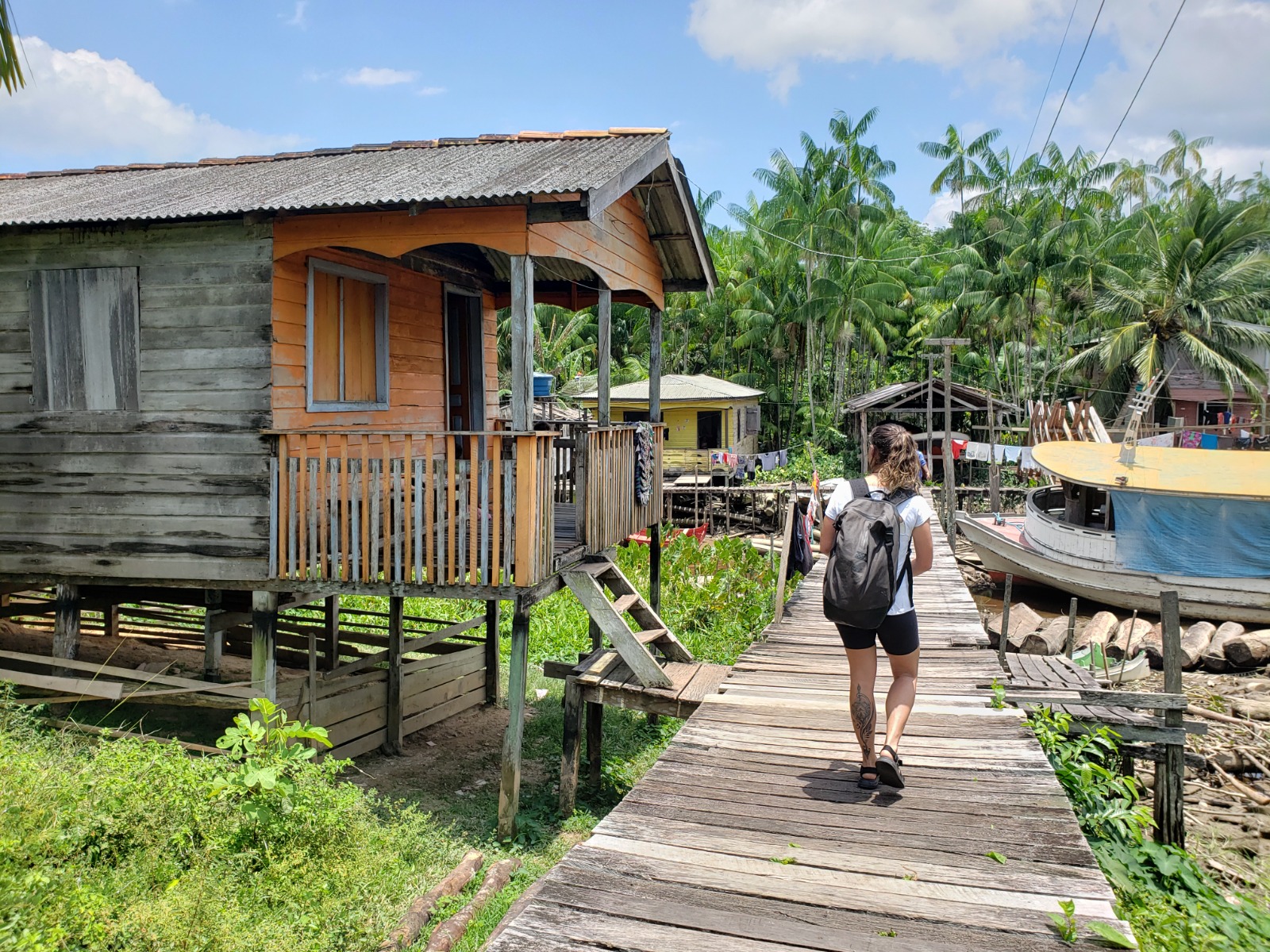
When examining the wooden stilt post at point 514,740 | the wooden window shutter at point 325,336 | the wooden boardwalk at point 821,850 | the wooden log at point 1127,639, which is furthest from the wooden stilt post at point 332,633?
the wooden log at point 1127,639

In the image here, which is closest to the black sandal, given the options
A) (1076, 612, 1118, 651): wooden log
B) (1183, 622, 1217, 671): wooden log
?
(1076, 612, 1118, 651): wooden log

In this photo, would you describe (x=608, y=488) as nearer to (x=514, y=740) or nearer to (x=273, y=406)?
(x=514, y=740)

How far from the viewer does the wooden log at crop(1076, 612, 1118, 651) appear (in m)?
14.7

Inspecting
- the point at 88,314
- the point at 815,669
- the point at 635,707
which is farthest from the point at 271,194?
the point at 815,669

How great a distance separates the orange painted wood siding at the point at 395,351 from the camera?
24.6 feet

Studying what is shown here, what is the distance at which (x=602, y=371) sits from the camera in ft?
29.8

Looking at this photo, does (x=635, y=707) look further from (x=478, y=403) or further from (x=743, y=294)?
(x=743, y=294)

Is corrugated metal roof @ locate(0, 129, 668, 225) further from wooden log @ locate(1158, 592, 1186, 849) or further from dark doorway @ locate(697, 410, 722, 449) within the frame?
dark doorway @ locate(697, 410, 722, 449)

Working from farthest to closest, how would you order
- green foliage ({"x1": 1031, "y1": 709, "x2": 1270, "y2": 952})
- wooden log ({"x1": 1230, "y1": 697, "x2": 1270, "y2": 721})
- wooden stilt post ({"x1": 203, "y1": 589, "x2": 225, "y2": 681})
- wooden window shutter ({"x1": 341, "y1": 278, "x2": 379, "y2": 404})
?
wooden log ({"x1": 1230, "y1": 697, "x2": 1270, "y2": 721})
wooden window shutter ({"x1": 341, "y1": 278, "x2": 379, "y2": 404})
wooden stilt post ({"x1": 203, "y1": 589, "x2": 225, "y2": 681})
green foliage ({"x1": 1031, "y1": 709, "x2": 1270, "y2": 952})

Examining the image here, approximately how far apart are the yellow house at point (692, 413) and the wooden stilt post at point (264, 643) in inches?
851

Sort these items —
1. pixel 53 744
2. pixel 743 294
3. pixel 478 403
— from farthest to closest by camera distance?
1. pixel 743 294
2. pixel 478 403
3. pixel 53 744

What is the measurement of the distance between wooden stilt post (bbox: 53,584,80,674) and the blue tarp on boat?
54.2 feet

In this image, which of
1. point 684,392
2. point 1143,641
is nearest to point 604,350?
point 1143,641

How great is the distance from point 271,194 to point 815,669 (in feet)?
19.0
